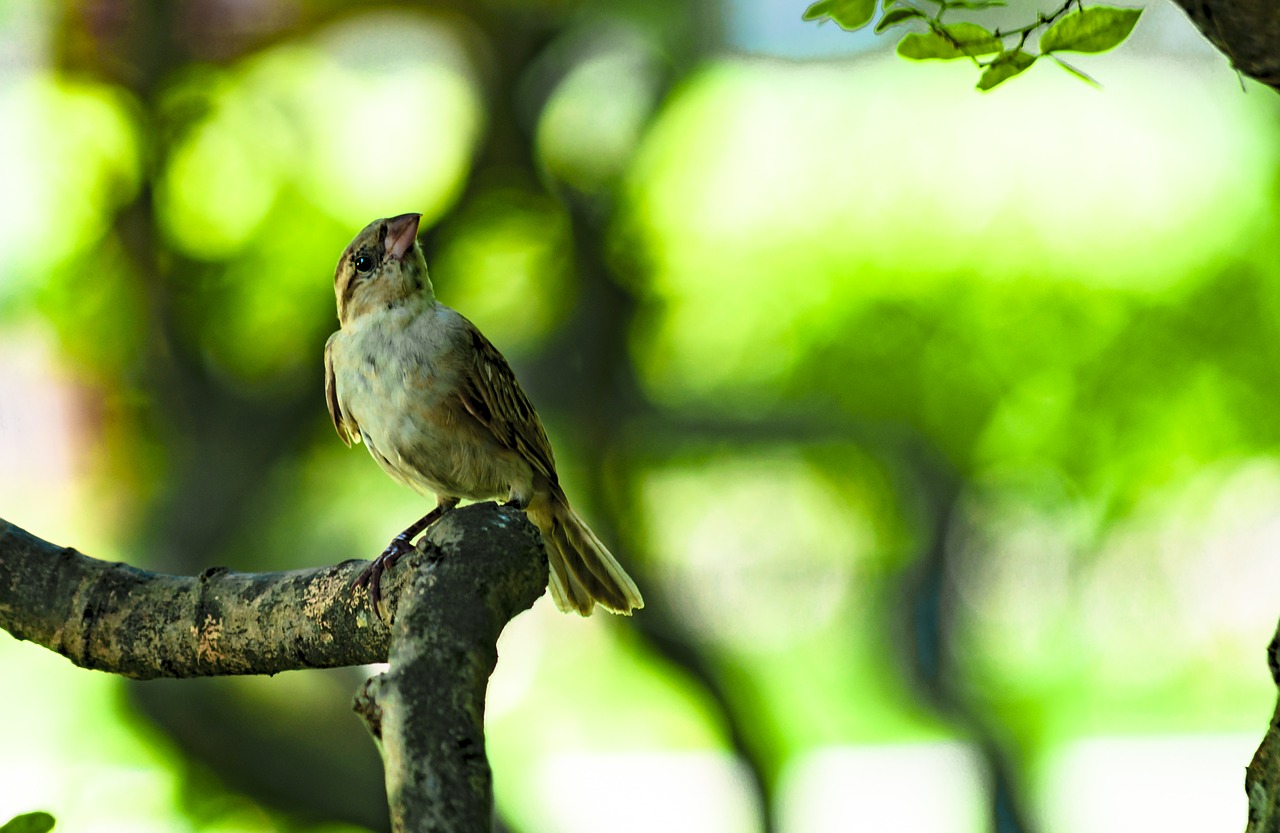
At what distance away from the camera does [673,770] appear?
311 cm

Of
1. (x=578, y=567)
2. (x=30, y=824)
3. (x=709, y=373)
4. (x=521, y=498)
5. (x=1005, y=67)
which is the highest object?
(x=1005, y=67)

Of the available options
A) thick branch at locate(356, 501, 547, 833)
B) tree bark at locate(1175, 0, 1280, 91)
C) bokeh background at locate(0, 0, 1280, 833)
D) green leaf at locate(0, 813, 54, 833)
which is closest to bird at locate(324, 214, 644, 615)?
thick branch at locate(356, 501, 547, 833)

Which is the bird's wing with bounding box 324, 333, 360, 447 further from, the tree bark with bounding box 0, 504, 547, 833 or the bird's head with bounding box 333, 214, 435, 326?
the tree bark with bounding box 0, 504, 547, 833

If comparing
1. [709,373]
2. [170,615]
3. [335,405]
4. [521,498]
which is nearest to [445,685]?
[170,615]

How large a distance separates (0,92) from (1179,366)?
3.10 metres

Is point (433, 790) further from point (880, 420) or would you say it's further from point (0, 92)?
point (0, 92)

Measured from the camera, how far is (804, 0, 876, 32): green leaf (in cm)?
82

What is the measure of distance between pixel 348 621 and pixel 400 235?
1.81ft

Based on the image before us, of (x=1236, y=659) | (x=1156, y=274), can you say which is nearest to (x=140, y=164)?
(x=1156, y=274)

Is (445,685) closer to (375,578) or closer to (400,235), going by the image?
(375,578)

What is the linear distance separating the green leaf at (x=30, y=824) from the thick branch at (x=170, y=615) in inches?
12.3

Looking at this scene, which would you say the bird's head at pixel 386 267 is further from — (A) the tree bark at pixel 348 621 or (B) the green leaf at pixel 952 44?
(B) the green leaf at pixel 952 44

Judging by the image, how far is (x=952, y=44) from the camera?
2.71ft

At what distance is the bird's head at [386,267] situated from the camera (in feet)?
4.54
